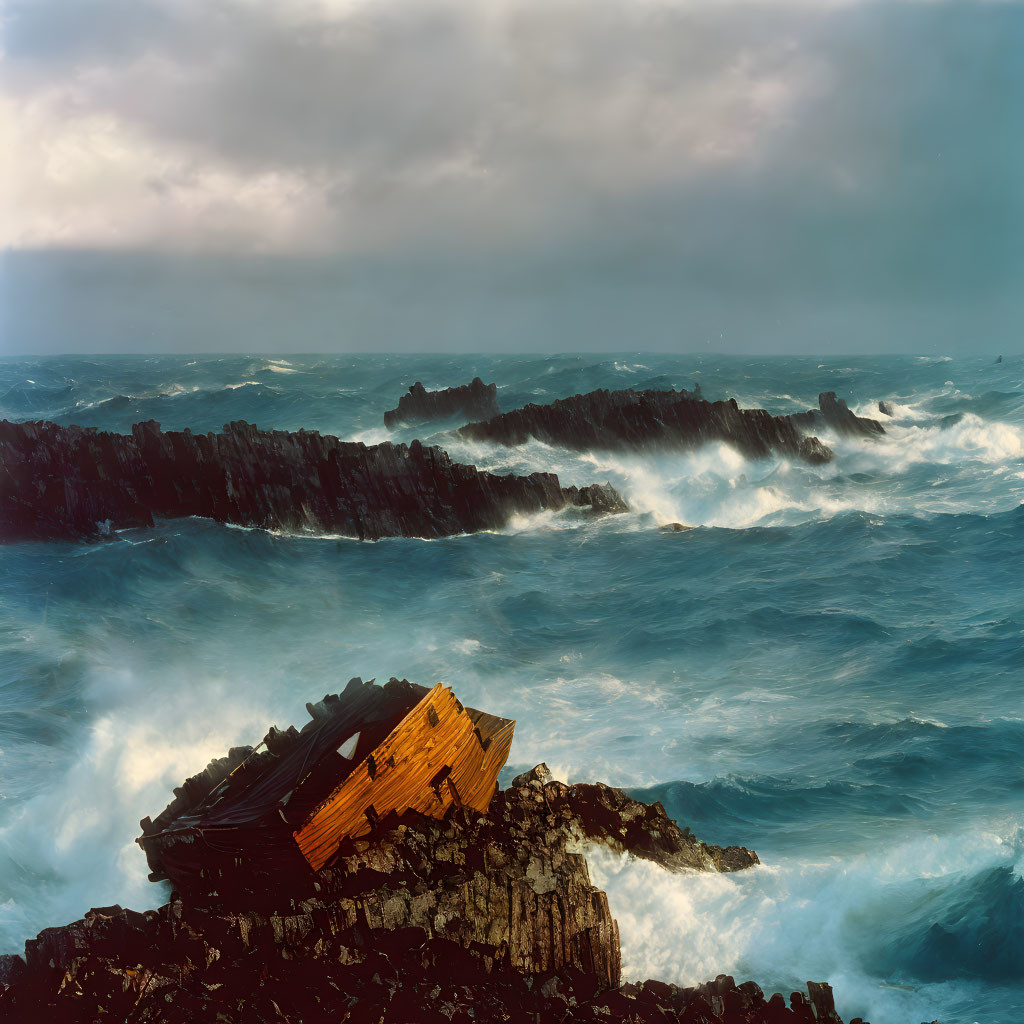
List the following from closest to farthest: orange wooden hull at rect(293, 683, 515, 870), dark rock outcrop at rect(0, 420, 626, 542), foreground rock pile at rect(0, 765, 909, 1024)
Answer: foreground rock pile at rect(0, 765, 909, 1024), orange wooden hull at rect(293, 683, 515, 870), dark rock outcrop at rect(0, 420, 626, 542)

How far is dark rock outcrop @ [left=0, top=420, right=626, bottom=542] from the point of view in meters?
32.8

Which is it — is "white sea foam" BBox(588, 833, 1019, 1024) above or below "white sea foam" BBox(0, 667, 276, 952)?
below

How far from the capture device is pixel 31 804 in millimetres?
14031

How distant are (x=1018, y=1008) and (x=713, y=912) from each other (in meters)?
3.73

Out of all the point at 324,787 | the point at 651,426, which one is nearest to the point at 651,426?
the point at 651,426

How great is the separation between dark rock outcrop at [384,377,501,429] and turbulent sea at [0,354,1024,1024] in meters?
16.3

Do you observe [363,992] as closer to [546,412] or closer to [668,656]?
[668,656]

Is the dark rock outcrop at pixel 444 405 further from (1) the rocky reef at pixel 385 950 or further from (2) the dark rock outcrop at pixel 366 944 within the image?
(2) the dark rock outcrop at pixel 366 944

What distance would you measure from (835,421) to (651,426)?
14.7 metres

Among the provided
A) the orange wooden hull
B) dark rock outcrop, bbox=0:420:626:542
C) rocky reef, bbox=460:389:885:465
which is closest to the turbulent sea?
dark rock outcrop, bbox=0:420:626:542

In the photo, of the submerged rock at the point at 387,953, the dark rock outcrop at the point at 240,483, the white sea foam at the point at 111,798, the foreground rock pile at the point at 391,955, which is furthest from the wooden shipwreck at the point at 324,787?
the dark rock outcrop at the point at 240,483

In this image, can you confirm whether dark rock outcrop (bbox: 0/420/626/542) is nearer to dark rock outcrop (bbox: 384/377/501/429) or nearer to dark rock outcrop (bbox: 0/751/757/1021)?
dark rock outcrop (bbox: 384/377/501/429)

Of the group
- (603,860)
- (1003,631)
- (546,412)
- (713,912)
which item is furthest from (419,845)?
(546,412)

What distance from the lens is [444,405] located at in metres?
56.7
